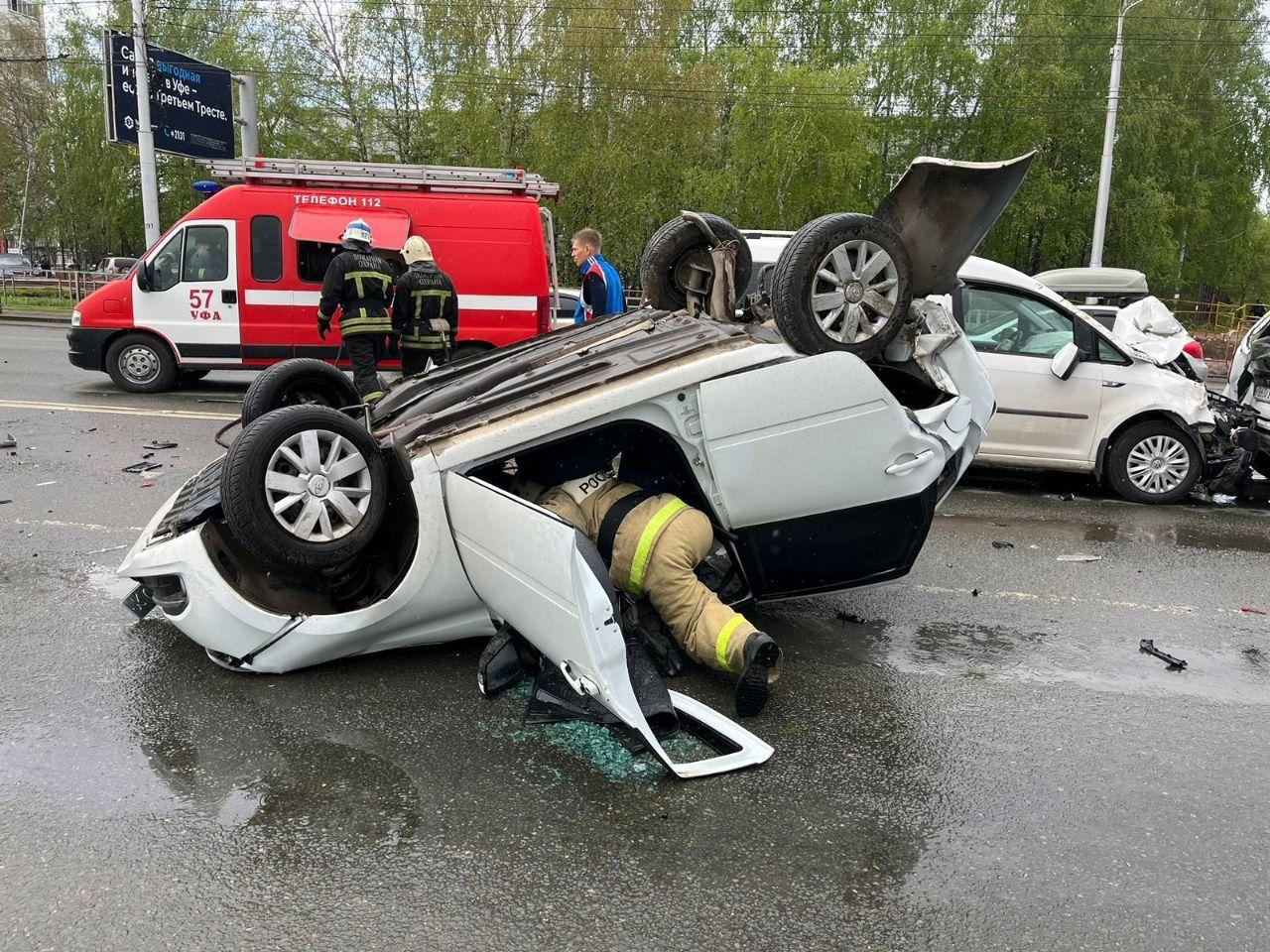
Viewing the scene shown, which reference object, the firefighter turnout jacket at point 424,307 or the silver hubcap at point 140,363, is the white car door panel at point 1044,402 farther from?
the silver hubcap at point 140,363

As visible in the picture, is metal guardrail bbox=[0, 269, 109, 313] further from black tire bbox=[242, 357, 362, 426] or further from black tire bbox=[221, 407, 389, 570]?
black tire bbox=[221, 407, 389, 570]

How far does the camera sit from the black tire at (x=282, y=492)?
3244 millimetres

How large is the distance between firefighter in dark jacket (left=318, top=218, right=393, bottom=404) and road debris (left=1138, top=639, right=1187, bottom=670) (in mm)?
5229

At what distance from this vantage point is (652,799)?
9.42 ft

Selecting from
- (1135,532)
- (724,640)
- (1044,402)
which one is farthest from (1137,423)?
(724,640)

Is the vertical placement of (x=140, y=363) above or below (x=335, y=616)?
above

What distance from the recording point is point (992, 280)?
725 centimetres

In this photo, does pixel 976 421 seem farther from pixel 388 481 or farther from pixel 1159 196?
pixel 1159 196

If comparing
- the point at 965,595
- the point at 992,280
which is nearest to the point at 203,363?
the point at 992,280

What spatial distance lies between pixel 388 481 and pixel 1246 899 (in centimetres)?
282

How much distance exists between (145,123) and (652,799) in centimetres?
1889

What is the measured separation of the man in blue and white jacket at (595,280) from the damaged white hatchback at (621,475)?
4.41m

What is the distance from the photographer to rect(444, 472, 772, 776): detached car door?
112 inches

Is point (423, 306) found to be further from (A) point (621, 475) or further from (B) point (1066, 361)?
(B) point (1066, 361)
